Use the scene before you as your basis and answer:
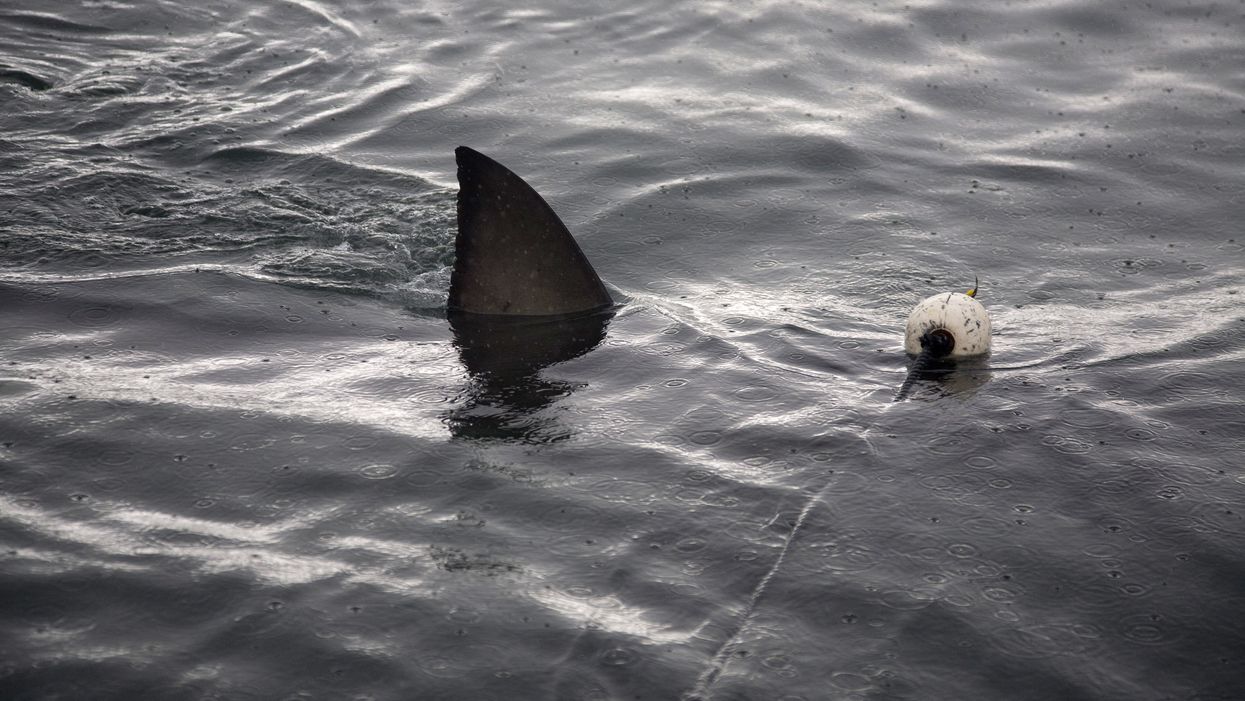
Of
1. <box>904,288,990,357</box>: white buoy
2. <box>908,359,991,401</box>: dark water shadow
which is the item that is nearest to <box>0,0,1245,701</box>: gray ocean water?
<box>908,359,991,401</box>: dark water shadow

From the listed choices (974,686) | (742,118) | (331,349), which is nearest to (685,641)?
(974,686)

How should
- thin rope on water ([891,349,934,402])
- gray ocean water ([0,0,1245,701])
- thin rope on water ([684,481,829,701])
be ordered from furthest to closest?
thin rope on water ([891,349,934,402]) < gray ocean water ([0,0,1245,701]) < thin rope on water ([684,481,829,701])

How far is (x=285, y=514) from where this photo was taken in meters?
4.96

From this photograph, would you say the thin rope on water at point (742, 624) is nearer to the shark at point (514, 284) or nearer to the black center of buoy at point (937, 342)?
the black center of buoy at point (937, 342)

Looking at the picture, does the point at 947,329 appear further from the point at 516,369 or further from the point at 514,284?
the point at 514,284

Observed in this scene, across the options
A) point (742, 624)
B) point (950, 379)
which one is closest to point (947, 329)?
point (950, 379)

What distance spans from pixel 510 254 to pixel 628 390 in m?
1.09

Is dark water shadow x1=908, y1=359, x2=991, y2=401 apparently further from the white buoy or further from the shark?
the shark

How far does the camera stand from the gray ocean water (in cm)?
431

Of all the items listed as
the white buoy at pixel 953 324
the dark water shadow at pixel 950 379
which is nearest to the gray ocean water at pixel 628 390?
the dark water shadow at pixel 950 379

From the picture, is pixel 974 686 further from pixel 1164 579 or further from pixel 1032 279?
pixel 1032 279

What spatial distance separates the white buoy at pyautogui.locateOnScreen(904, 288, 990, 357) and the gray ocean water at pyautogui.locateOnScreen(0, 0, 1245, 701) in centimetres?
14

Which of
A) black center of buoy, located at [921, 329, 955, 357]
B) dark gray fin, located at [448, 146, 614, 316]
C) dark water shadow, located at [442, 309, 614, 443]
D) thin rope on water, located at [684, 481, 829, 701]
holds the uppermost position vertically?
dark gray fin, located at [448, 146, 614, 316]

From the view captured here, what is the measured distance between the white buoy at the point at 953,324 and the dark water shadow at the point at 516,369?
166 centimetres
